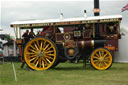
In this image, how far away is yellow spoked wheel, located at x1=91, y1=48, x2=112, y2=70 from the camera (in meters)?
11.0

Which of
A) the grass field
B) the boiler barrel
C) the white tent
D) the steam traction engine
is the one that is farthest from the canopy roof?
the white tent

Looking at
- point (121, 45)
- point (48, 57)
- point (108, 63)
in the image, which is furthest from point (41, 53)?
point (121, 45)

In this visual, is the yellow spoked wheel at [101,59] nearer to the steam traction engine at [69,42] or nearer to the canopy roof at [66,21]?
the steam traction engine at [69,42]

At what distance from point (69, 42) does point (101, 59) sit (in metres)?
1.52

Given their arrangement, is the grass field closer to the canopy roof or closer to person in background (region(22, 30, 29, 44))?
the canopy roof

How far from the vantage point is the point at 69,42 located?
11.5 meters

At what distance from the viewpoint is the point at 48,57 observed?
1151cm

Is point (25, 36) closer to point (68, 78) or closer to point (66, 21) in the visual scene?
point (66, 21)

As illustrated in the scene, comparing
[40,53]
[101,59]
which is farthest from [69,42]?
[101,59]

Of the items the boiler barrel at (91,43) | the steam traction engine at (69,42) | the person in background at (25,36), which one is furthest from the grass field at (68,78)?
the person in background at (25,36)

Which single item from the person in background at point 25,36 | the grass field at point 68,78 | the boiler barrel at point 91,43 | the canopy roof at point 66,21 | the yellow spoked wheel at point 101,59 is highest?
the canopy roof at point 66,21

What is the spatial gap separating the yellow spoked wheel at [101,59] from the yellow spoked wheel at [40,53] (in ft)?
5.29

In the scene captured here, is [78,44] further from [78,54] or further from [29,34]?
[29,34]

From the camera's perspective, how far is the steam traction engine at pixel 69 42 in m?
11.1
